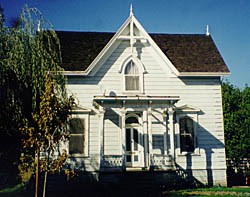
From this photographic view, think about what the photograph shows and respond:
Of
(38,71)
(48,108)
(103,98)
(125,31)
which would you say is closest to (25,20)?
(38,71)

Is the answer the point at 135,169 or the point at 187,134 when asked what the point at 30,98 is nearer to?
the point at 135,169

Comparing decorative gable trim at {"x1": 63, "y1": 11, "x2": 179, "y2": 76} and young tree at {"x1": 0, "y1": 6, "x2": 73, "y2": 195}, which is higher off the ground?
decorative gable trim at {"x1": 63, "y1": 11, "x2": 179, "y2": 76}

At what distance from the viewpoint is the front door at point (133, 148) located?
18.8 m

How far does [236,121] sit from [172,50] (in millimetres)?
16205

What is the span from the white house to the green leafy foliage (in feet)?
42.7

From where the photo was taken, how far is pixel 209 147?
19.3 meters

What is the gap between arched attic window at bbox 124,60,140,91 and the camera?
19.4 m

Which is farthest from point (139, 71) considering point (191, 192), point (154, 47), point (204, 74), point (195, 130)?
point (191, 192)

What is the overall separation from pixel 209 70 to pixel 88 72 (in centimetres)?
692

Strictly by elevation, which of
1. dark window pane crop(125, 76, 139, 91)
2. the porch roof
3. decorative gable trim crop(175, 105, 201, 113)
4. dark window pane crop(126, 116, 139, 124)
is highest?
dark window pane crop(125, 76, 139, 91)

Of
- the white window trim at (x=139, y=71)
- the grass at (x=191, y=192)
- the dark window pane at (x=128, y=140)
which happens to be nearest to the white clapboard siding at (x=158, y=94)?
the white window trim at (x=139, y=71)

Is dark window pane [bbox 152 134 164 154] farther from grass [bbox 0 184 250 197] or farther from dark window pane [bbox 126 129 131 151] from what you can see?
grass [bbox 0 184 250 197]

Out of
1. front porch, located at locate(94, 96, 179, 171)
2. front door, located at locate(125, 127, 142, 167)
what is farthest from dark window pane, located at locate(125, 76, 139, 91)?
front door, located at locate(125, 127, 142, 167)

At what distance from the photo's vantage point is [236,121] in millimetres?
34406
